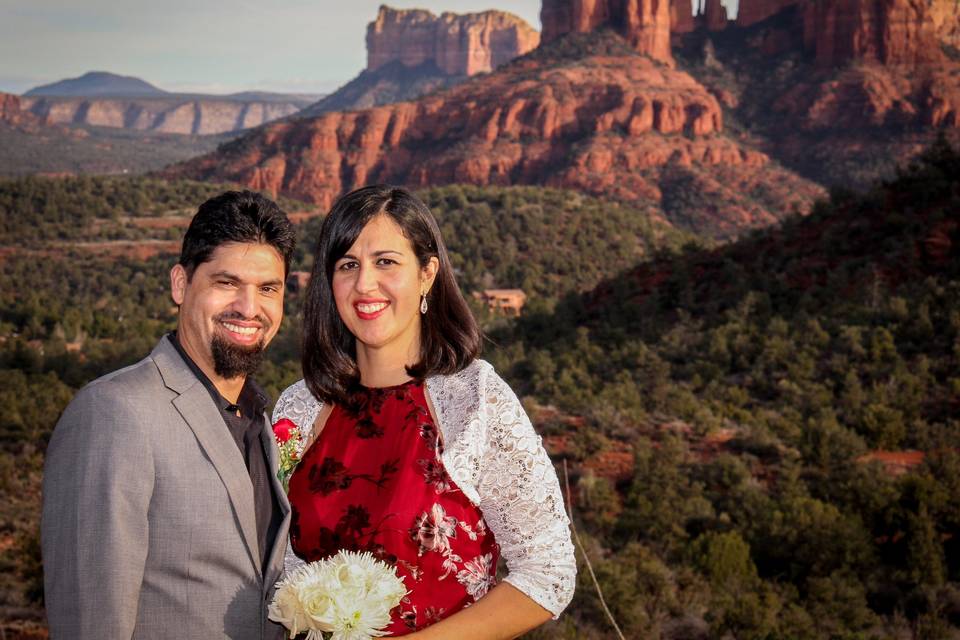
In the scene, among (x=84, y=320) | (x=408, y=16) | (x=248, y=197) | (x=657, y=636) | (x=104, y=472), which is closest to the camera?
(x=104, y=472)

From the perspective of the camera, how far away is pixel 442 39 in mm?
180125

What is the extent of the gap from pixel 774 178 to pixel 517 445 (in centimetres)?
7758

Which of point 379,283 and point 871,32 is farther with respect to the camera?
point 871,32

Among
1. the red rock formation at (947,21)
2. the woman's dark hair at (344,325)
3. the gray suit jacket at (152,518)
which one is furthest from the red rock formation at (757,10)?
the gray suit jacket at (152,518)

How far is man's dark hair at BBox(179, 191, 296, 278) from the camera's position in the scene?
8.57 ft

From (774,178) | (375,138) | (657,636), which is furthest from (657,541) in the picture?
(375,138)

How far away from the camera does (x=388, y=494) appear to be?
2.54 meters

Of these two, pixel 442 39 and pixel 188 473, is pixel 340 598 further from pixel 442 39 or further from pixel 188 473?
pixel 442 39

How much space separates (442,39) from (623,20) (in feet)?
305

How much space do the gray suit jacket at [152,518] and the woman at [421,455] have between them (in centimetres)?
25

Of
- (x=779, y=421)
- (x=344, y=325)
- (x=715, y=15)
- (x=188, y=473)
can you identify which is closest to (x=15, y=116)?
(x=715, y=15)

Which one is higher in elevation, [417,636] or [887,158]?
[887,158]

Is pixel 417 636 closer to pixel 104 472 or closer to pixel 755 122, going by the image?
pixel 104 472

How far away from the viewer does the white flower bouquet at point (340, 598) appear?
212cm
